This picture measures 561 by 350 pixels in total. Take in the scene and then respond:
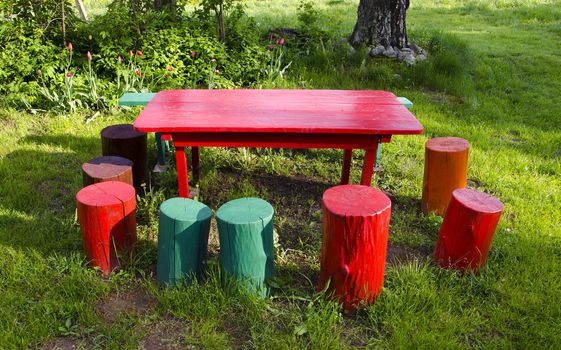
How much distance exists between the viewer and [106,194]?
3.24 metres

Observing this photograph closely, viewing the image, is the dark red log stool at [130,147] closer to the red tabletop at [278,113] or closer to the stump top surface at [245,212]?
the red tabletop at [278,113]

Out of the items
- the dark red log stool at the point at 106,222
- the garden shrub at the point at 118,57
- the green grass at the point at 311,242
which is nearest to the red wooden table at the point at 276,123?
the dark red log stool at the point at 106,222

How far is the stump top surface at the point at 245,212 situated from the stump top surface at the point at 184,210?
0.14 m

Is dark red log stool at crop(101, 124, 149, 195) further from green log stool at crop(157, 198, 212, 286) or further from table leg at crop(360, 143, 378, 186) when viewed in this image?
table leg at crop(360, 143, 378, 186)

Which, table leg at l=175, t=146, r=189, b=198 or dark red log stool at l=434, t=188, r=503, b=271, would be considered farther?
table leg at l=175, t=146, r=189, b=198

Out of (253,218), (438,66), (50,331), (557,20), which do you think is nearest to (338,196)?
(253,218)

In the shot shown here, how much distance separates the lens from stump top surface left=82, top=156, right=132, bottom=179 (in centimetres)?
359

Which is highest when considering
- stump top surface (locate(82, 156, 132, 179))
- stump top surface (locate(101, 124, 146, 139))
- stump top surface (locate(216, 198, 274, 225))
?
stump top surface (locate(101, 124, 146, 139))

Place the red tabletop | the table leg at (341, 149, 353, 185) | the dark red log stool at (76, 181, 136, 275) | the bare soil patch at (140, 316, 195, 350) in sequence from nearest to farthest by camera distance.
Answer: the bare soil patch at (140, 316, 195, 350)
the dark red log stool at (76, 181, 136, 275)
the red tabletop
the table leg at (341, 149, 353, 185)

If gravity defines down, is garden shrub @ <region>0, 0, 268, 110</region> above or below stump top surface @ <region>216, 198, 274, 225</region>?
above

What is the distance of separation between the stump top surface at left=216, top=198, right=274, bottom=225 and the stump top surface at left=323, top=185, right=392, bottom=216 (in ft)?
1.18

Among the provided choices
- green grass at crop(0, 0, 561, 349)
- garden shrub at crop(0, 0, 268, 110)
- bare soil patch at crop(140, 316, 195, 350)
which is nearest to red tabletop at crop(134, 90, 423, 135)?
green grass at crop(0, 0, 561, 349)

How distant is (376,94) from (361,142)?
96 centimetres

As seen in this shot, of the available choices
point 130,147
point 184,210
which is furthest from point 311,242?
point 130,147
